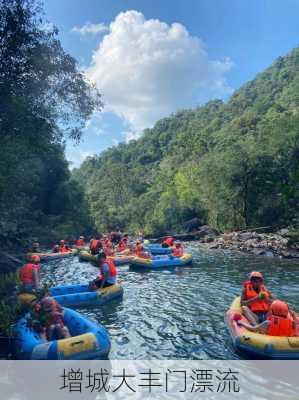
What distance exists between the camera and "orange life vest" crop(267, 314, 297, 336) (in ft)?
23.2

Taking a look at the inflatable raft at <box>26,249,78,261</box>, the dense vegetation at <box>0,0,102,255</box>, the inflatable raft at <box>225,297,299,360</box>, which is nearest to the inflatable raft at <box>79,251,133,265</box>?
the inflatable raft at <box>26,249,78,261</box>

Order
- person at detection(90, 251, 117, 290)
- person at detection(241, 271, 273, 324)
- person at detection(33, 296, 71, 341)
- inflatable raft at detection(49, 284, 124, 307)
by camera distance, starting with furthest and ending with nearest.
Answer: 1. person at detection(90, 251, 117, 290)
2. inflatable raft at detection(49, 284, 124, 307)
3. person at detection(241, 271, 273, 324)
4. person at detection(33, 296, 71, 341)

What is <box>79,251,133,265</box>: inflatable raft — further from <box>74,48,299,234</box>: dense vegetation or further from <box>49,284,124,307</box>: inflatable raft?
<box>74,48,299,234</box>: dense vegetation

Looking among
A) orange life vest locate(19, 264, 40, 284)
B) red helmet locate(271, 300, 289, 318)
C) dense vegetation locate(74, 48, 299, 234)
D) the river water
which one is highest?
dense vegetation locate(74, 48, 299, 234)

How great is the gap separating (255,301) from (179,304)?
10.6ft

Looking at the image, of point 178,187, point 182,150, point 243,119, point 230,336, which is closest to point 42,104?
point 230,336

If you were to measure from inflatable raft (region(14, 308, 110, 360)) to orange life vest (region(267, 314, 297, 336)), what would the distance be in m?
3.17

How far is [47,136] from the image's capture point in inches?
541

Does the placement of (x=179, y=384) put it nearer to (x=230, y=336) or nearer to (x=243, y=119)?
(x=230, y=336)

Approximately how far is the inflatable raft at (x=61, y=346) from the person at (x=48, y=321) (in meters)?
0.17

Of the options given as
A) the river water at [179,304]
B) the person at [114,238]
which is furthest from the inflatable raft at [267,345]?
the person at [114,238]

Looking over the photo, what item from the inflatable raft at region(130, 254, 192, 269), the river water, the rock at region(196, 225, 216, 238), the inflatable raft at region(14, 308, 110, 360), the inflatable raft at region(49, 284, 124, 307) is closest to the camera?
the inflatable raft at region(14, 308, 110, 360)

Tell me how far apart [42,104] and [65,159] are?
26991mm

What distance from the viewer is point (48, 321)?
7.29 metres
